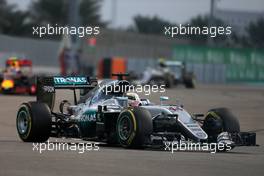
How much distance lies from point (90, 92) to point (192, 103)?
1738cm

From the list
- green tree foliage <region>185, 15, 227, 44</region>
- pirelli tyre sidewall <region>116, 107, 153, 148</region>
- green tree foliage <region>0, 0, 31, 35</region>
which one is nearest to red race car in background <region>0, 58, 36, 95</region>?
pirelli tyre sidewall <region>116, 107, 153, 148</region>

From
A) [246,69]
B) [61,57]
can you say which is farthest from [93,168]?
[246,69]

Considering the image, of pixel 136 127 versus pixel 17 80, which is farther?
pixel 17 80

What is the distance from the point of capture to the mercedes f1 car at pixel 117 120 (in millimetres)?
15258

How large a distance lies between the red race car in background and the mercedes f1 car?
1878 cm

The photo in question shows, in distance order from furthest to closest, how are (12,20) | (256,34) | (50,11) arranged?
1. (50,11)
2. (12,20)
3. (256,34)

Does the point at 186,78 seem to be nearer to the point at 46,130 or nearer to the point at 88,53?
the point at 88,53

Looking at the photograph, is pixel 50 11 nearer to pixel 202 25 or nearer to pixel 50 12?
pixel 50 12

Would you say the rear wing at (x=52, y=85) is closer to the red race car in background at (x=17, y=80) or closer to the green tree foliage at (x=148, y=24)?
the red race car in background at (x=17, y=80)

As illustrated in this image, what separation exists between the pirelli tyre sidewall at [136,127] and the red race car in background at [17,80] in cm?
2119

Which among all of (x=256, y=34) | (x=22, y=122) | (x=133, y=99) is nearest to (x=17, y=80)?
(x=22, y=122)

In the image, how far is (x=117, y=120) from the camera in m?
15.7

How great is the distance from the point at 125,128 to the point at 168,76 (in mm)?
35909

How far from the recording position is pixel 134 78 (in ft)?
171
